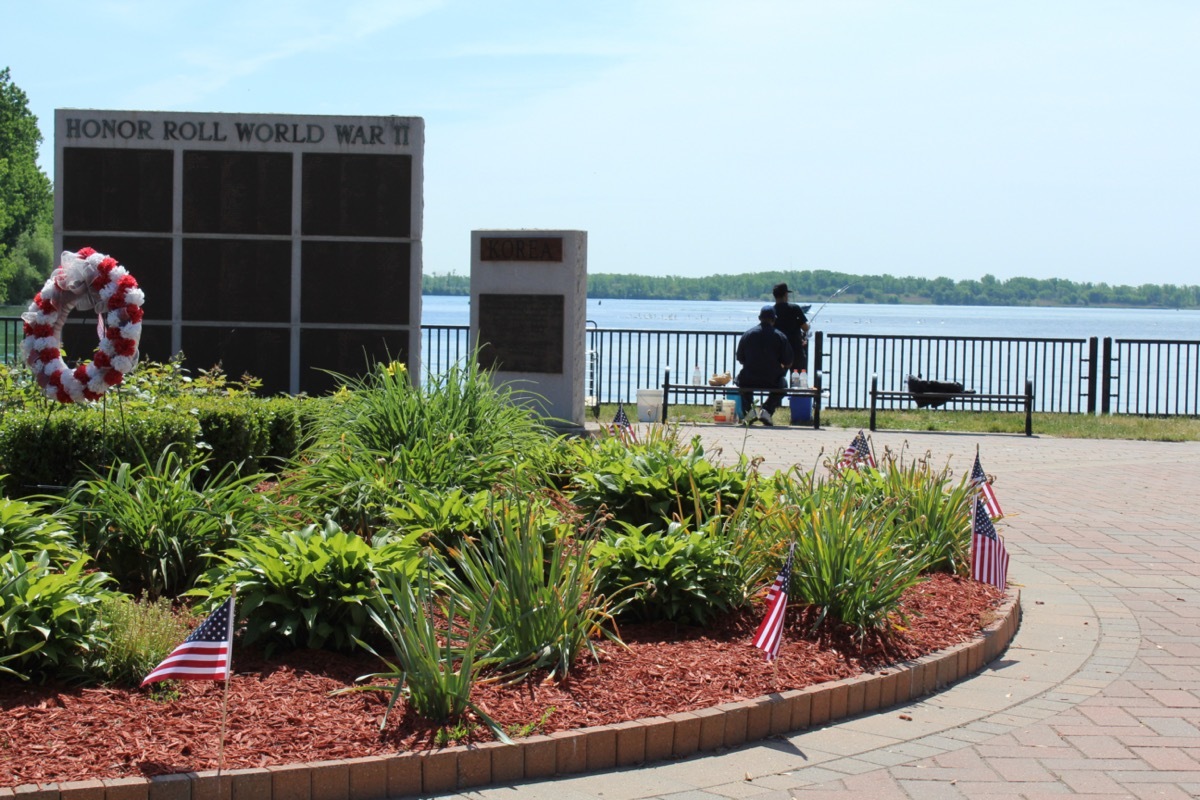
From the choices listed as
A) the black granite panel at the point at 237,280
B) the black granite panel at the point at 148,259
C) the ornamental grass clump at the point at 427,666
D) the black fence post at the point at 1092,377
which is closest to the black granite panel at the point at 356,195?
the black granite panel at the point at 237,280

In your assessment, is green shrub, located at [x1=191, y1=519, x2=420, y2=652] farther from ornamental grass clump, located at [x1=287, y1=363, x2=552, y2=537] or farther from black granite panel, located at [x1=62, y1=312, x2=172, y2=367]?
black granite panel, located at [x1=62, y1=312, x2=172, y2=367]

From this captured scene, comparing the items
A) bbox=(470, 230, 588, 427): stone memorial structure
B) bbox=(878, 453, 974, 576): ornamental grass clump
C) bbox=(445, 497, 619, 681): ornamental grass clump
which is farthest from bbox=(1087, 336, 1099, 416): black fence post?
bbox=(445, 497, 619, 681): ornamental grass clump

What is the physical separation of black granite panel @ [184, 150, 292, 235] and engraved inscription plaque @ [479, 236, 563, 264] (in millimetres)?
2139

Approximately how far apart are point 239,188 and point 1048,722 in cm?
1049

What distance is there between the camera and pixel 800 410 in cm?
1962

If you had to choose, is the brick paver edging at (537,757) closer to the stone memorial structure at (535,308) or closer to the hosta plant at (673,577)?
the hosta plant at (673,577)

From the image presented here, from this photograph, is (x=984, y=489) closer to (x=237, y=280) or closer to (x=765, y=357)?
(x=237, y=280)

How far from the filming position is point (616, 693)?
529cm

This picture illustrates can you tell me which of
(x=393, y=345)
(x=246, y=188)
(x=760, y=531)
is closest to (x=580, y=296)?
(x=393, y=345)

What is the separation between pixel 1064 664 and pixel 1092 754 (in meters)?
1.44

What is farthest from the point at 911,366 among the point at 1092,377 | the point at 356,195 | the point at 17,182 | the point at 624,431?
the point at 17,182

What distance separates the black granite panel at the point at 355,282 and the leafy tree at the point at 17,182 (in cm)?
5745

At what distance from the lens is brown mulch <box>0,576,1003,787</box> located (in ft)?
14.6

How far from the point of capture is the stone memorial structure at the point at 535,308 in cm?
1423
